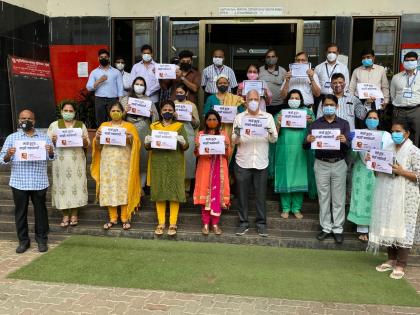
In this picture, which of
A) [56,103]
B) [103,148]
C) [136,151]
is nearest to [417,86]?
[136,151]

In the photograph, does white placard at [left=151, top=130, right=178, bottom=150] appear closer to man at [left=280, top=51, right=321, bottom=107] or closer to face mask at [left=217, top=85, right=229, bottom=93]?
face mask at [left=217, top=85, right=229, bottom=93]

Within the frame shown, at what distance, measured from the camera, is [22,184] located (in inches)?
220

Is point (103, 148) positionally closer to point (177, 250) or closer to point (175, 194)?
point (175, 194)

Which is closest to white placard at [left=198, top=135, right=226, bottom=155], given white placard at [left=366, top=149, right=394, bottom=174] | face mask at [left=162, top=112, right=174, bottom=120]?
face mask at [left=162, top=112, right=174, bottom=120]

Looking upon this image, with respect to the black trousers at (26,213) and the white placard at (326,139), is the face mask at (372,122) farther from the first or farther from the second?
the black trousers at (26,213)

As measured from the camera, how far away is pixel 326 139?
569cm

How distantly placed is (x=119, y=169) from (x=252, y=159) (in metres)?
1.84

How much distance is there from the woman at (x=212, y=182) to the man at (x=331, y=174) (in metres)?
1.17

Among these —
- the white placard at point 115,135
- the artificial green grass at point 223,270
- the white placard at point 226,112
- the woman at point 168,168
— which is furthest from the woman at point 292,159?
the white placard at point 115,135

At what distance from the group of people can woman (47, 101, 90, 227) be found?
1cm

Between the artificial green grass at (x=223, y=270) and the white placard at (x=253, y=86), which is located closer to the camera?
the artificial green grass at (x=223, y=270)

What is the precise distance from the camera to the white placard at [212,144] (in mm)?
5891

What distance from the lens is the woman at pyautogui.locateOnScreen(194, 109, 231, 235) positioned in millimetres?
6059

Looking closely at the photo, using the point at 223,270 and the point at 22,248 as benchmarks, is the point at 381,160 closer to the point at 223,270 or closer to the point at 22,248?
the point at 223,270
